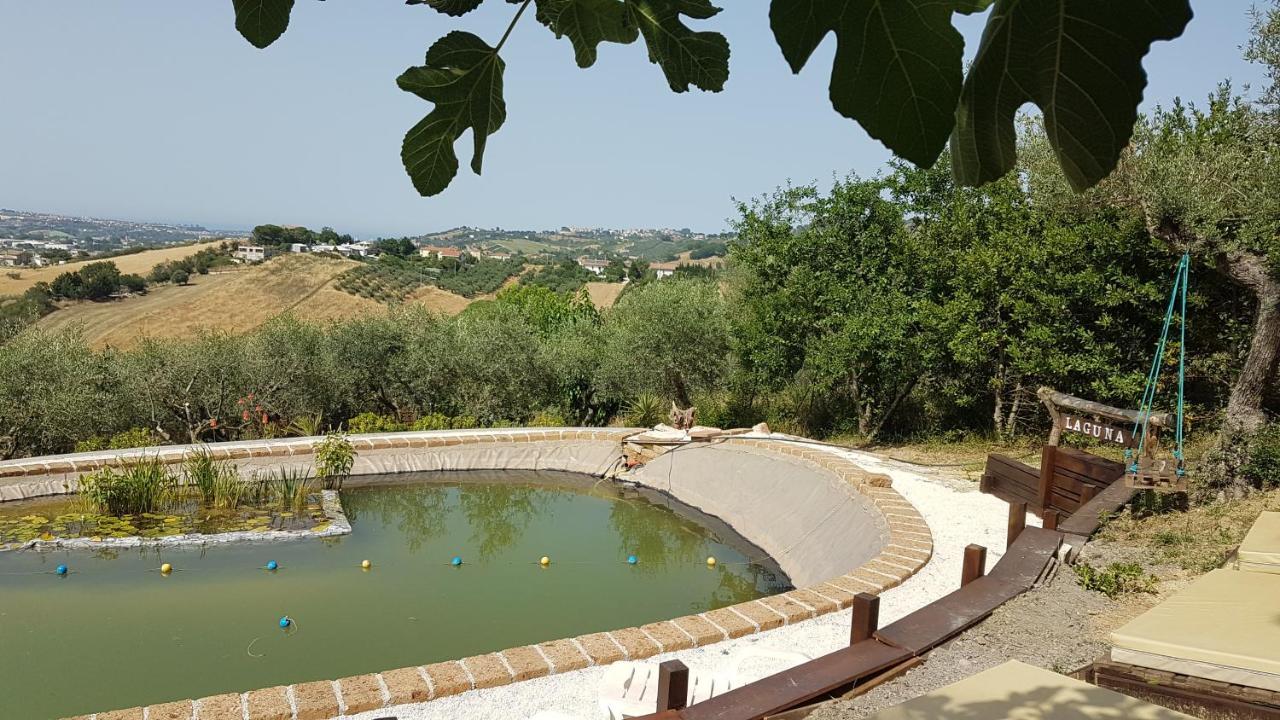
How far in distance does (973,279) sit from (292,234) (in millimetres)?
46160

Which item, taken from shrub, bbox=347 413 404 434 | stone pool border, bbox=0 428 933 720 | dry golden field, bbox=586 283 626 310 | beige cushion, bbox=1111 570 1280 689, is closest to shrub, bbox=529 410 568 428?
shrub, bbox=347 413 404 434

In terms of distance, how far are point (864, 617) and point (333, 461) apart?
7.73 meters

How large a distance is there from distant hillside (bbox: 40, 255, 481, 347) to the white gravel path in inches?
955

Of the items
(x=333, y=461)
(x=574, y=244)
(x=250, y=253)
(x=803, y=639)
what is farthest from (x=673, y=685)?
(x=574, y=244)

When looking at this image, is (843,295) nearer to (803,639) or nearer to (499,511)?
(499,511)

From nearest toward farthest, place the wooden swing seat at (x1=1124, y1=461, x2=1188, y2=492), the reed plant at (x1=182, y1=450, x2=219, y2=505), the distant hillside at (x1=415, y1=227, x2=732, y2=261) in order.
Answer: the wooden swing seat at (x1=1124, y1=461, x2=1188, y2=492), the reed plant at (x1=182, y1=450, x2=219, y2=505), the distant hillside at (x1=415, y1=227, x2=732, y2=261)

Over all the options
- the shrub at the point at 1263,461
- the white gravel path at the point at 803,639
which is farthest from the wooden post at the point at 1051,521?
the shrub at the point at 1263,461

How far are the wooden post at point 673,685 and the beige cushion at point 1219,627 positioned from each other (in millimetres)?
1759

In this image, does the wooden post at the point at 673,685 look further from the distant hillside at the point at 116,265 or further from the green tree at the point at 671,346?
the distant hillside at the point at 116,265

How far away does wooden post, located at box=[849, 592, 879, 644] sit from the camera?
380cm

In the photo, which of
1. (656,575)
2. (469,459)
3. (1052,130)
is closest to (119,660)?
(656,575)

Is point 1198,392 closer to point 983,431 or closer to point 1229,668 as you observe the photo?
point 983,431

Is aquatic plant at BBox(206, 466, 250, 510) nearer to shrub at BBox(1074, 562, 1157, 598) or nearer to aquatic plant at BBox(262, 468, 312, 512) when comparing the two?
aquatic plant at BBox(262, 468, 312, 512)

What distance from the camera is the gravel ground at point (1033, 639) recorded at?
3.43 m
